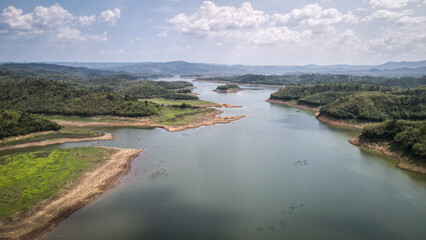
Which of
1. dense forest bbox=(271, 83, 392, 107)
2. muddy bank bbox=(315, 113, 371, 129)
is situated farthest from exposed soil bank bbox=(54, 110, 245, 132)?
dense forest bbox=(271, 83, 392, 107)

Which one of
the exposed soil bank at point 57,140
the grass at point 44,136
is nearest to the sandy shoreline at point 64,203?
the exposed soil bank at point 57,140

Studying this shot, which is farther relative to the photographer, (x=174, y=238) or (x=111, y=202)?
(x=111, y=202)

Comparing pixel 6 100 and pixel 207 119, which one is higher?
pixel 6 100

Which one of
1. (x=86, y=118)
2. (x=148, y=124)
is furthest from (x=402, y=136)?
(x=86, y=118)

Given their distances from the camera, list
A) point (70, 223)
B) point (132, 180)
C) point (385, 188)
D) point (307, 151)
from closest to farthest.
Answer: point (70, 223)
point (385, 188)
point (132, 180)
point (307, 151)

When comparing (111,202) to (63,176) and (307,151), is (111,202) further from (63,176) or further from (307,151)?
(307,151)

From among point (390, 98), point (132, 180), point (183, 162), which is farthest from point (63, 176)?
point (390, 98)
